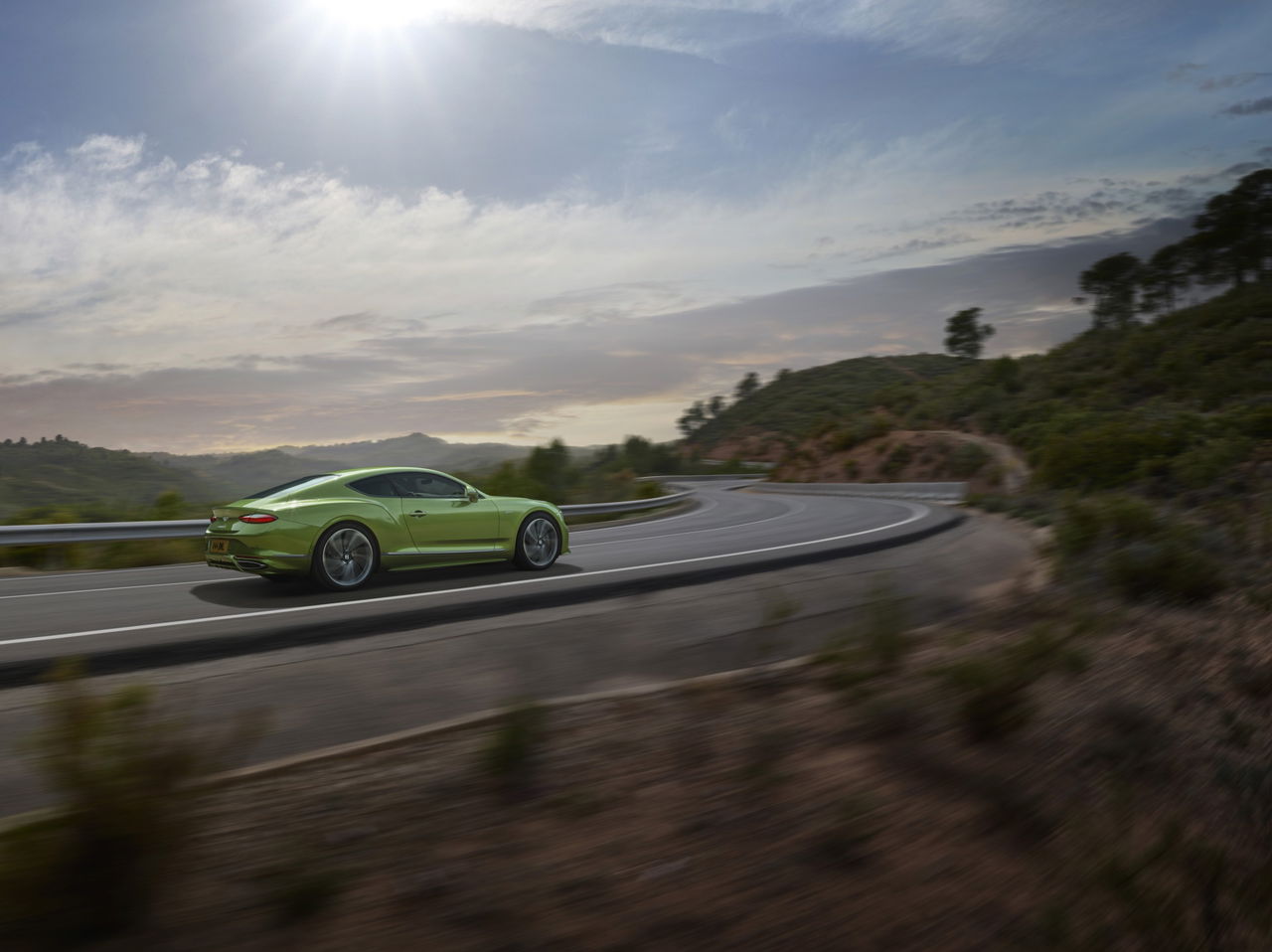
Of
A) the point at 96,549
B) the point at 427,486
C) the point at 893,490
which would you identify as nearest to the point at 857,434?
the point at 893,490

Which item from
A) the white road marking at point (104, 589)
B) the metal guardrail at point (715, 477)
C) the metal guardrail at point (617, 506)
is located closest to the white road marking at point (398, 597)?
the white road marking at point (104, 589)

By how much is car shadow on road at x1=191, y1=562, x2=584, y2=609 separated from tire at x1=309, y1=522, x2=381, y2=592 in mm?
131

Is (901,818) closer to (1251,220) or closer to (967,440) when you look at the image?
(967,440)

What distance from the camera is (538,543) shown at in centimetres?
1069

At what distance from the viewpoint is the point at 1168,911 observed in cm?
293

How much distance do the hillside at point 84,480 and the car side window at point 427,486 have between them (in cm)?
760

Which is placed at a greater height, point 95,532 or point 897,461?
point 95,532

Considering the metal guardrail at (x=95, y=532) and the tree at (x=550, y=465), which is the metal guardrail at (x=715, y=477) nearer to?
the tree at (x=550, y=465)

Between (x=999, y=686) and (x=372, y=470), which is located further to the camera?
(x=372, y=470)

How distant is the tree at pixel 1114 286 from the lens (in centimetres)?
8162

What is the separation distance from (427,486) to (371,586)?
137 centimetres

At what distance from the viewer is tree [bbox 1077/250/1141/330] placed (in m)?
81.6

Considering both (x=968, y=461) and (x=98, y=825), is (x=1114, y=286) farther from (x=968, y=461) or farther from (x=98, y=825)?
(x=98, y=825)

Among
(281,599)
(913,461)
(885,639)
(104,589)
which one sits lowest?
(885,639)
